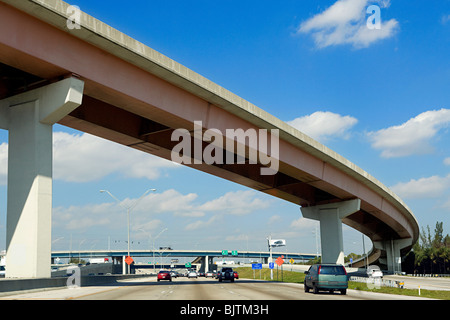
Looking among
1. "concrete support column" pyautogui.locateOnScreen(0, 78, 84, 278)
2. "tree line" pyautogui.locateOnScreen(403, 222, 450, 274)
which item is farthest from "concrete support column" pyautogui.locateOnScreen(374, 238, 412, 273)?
"concrete support column" pyautogui.locateOnScreen(0, 78, 84, 278)

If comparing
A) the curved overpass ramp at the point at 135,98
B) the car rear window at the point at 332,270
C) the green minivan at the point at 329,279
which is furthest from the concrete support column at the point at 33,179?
the car rear window at the point at 332,270

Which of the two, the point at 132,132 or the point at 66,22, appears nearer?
the point at 66,22

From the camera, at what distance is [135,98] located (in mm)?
Result: 27359

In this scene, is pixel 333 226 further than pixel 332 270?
Yes

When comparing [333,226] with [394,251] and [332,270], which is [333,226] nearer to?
[332,270]

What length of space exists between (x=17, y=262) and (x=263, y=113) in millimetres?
19251

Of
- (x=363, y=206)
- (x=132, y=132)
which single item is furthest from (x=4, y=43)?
(x=363, y=206)

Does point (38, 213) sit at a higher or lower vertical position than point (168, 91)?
lower

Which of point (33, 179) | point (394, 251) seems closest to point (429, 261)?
point (394, 251)

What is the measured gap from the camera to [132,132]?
113ft

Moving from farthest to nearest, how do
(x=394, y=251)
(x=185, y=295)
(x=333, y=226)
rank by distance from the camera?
1. (x=394, y=251)
2. (x=333, y=226)
3. (x=185, y=295)
